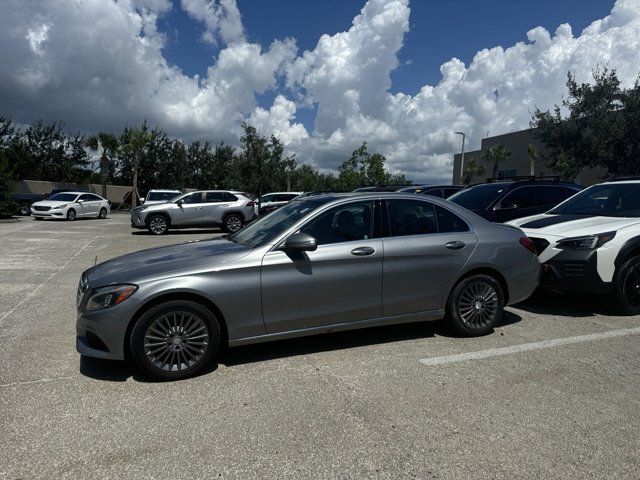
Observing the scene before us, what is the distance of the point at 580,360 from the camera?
454 centimetres

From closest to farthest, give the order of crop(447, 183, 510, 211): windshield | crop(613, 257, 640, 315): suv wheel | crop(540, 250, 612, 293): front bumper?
crop(540, 250, 612, 293): front bumper < crop(613, 257, 640, 315): suv wheel < crop(447, 183, 510, 211): windshield

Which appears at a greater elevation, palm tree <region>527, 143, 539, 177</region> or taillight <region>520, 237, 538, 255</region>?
palm tree <region>527, 143, 539, 177</region>

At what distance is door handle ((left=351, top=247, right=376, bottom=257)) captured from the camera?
4.61 meters

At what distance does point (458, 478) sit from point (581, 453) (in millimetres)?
861

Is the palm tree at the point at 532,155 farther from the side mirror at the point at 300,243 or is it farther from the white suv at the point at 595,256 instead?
the side mirror at the point at 300,243

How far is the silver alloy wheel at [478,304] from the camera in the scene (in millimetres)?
5152

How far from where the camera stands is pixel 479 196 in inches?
384

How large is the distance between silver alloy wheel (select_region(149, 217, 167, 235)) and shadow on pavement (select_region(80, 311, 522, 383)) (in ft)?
44.2

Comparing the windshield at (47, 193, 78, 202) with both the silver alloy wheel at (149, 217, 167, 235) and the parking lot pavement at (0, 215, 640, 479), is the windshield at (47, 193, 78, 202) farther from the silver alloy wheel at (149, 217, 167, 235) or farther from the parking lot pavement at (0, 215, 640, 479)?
the parking lot pavement at (0, 215, 640, 479)

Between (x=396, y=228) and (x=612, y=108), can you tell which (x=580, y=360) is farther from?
(x=612, y=108)

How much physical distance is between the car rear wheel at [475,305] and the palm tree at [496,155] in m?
48.3

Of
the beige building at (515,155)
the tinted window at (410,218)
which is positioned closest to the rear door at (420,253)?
the tinted window at (410,218)

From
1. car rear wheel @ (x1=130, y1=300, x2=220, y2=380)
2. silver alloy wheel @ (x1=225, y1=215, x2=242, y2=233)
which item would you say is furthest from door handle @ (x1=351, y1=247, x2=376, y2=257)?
silver alloy wheel @ (x1=225, y1=215, x2=242, y2=233)

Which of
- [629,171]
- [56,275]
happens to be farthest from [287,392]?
[629,171]
